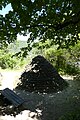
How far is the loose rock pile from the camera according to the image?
56.9ft

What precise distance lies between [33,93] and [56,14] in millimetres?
9960

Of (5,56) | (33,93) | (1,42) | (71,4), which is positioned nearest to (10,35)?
(1,42)

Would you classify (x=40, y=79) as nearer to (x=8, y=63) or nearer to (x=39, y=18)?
(x=39, y=18)

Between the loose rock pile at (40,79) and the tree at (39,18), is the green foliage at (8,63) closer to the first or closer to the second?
the loose rock pile at (40,79)

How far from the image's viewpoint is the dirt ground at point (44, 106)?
36.5ft

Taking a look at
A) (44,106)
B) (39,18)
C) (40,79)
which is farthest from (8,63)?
(39,18)

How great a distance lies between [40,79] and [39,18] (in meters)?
10.6

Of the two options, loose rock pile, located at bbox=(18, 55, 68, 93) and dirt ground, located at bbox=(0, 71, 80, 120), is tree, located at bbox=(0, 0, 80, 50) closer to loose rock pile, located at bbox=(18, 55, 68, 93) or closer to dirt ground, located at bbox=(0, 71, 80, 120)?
dirt ground, located at bbox=(0, 71, 80, 120)

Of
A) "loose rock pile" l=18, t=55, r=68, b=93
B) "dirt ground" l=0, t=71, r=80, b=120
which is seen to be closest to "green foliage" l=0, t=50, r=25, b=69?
"loose rock pile" l=18, t=55, r=68, b=93

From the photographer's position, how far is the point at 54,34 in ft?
29.3

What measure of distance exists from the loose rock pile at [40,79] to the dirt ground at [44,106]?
705mm

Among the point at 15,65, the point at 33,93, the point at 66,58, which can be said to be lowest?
the point at 33,93

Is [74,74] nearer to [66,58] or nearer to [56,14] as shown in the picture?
[66,58]

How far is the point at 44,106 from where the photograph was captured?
510 inches
